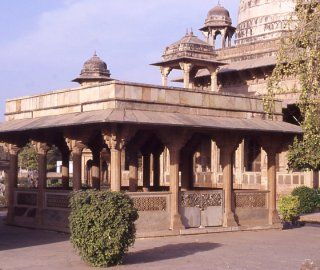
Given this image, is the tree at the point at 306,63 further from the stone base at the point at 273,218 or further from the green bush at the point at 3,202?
the green bush at the point at 3,202

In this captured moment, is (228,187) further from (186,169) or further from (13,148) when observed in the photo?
(13,148)

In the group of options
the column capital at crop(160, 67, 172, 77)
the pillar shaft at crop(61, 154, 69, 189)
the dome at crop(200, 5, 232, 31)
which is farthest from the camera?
the dome at crop(200, 5, 232, 31)

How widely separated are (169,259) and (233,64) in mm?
24448

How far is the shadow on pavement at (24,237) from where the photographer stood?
14672mm

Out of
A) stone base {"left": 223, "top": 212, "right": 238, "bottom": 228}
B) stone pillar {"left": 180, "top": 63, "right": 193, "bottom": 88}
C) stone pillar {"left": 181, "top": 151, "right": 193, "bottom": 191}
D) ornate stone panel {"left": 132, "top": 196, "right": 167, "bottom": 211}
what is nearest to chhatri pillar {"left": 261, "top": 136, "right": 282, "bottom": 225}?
stone base {"left": 223, "top": 212, "right": 238, "bottom": 228}

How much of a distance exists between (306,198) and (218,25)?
60.9 ft

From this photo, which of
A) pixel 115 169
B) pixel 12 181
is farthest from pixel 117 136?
pixel 12 181

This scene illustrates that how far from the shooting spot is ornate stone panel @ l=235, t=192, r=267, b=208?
18.2 metres

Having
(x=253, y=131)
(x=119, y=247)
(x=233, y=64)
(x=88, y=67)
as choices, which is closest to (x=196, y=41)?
(x=233, y=64)

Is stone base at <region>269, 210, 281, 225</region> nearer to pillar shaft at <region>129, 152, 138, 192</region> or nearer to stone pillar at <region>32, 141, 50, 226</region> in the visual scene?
pillar shaft at <region>129, 152, 138, 192</region>

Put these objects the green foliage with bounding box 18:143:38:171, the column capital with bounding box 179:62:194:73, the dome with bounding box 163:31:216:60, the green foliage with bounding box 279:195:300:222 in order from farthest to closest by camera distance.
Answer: the green foliage with bounding box 18:143:38:171 < the column capital with bounding box 179:62:194:73 < the dome with bounding box 163:31:216:60 < the green foliage with bounding box 279:195:300:222

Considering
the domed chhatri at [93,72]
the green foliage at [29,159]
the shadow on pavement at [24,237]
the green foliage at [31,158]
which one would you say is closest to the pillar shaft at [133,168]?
the shadow on pavement at [24,237]

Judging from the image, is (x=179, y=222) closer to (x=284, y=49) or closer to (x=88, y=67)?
(x=284, y=49)

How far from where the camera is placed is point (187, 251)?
13555 millimetres
